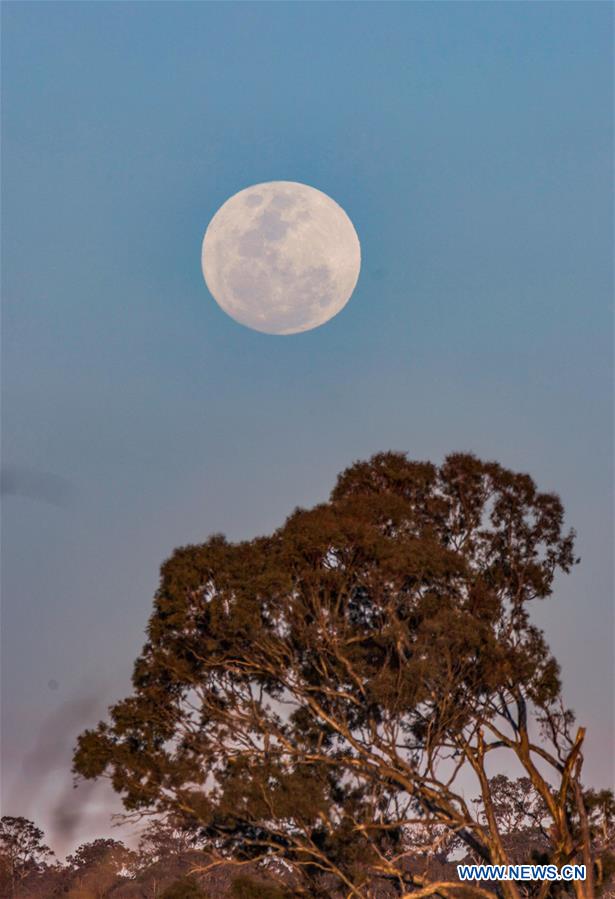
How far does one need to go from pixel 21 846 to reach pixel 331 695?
5833 centimetres

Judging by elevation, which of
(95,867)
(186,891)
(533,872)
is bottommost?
(533,872)

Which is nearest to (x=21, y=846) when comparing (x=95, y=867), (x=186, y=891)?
(x=95, y=867)

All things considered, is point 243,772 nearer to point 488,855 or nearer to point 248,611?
point 248,611

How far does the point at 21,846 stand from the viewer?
7988cm

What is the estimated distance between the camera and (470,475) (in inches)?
1325

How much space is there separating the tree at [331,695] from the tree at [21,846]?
5392cm

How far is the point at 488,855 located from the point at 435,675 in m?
6.20

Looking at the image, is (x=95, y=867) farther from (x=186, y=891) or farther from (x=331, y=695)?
(x=331, y=695)

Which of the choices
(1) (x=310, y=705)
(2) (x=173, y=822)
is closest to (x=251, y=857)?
(2) (x=173, y=822)

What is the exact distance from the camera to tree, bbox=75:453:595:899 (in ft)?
94.9

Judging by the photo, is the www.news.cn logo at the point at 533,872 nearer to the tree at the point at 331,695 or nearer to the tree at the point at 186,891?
the tree at the point at 331,695

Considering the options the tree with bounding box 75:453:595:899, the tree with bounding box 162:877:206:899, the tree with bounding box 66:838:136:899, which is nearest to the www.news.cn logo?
the tree with bounding box 75:453:595:899

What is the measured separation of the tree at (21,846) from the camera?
78.8m

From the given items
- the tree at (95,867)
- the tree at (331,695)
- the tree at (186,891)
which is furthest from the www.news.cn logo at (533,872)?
the tree at (95,867)
